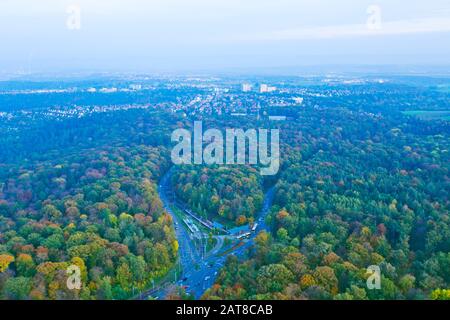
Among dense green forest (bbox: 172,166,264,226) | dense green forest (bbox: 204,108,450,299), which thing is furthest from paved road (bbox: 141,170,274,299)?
dense green forest (bbox: 172,166,264,226)

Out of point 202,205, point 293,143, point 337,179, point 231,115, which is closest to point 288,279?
point 202,205

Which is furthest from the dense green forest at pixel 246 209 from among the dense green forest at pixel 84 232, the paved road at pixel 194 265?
the paved road at pixel 194 265

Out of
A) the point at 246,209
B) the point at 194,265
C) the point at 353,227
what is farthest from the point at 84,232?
the point at 353,227

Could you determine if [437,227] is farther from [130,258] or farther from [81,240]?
[81,240]

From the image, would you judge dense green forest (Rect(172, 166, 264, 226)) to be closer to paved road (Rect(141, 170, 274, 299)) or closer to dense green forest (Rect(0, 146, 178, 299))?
paved road (Rect(141, 170, 274, 299))

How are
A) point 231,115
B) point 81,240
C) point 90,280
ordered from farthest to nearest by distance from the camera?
point 231,115 → point 81,240 → point 90,280

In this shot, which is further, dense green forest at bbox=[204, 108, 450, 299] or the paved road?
the paved road

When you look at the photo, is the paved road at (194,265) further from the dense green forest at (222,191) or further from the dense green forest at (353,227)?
the dense green forest at (222,191)

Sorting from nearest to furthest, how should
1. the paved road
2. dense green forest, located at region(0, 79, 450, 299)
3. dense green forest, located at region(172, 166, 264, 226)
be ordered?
dense green forest, located at region(0, 79, 450, 299), the paved road, dense green forest, located at region(172, 166, 264, 226)

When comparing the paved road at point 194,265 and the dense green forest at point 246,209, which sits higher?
the dense green forest at point 246,209
